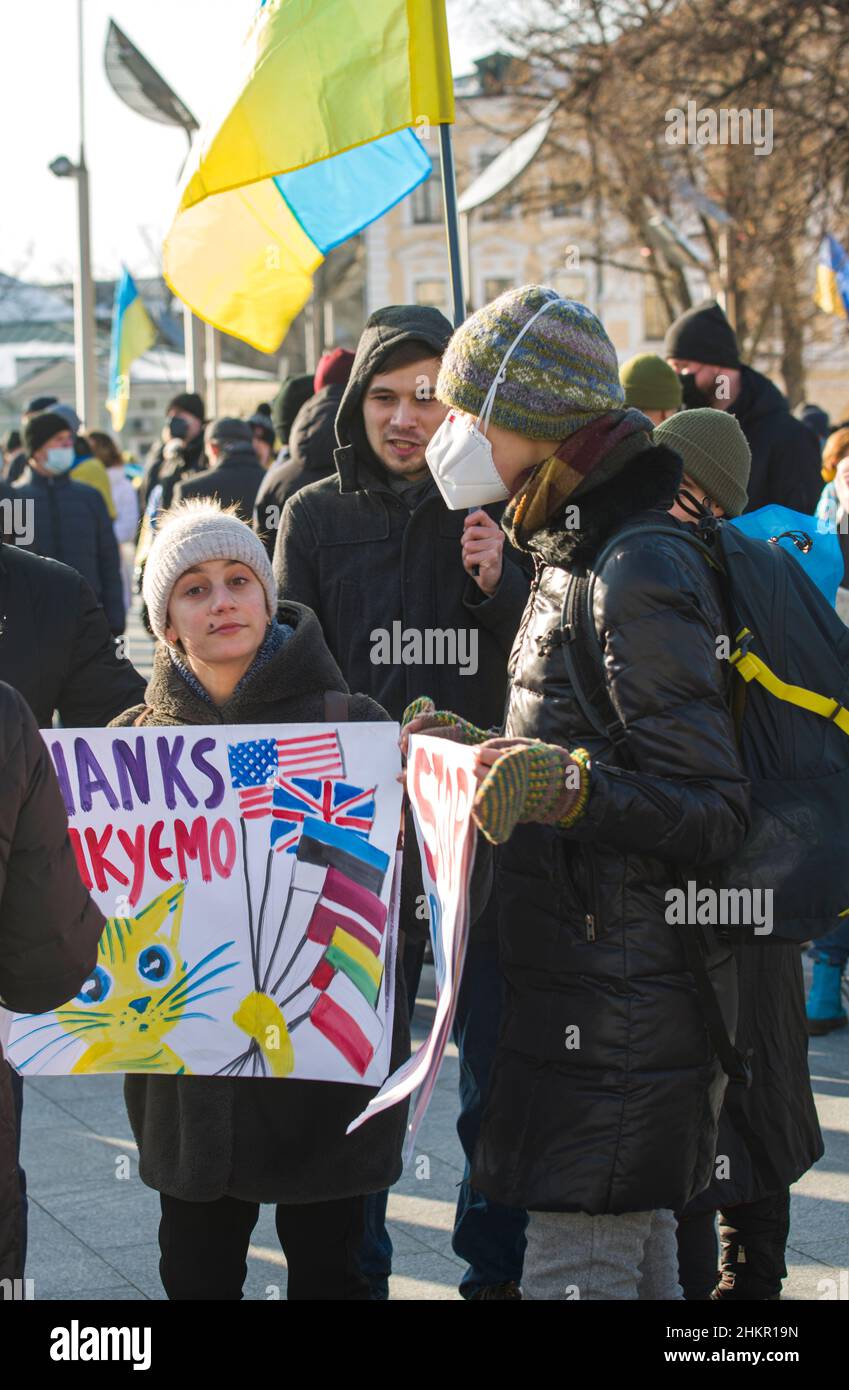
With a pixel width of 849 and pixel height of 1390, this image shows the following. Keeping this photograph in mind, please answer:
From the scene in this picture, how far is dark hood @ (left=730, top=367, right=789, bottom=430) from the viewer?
7246 millimetres

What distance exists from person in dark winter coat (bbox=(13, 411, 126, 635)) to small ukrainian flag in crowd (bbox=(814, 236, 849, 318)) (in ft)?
29.0

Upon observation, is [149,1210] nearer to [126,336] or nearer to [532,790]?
[532,790]

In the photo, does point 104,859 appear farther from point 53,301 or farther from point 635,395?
point 53,301

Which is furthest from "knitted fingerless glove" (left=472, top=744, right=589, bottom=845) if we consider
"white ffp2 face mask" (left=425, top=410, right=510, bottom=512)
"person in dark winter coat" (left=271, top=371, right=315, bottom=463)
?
"person in dark winter coat" (left=271, top=371, right=315, bottom=463)

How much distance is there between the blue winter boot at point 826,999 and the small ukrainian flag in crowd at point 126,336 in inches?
595

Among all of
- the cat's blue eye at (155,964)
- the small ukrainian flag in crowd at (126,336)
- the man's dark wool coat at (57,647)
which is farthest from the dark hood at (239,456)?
the small ukrainian flag in crowd at (126,336)

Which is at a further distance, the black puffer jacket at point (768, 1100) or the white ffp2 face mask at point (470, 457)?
the black puffer jacket at point (768, 1100)

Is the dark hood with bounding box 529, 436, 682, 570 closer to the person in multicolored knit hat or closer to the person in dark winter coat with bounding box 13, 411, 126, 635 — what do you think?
the person in multicolored knit hat

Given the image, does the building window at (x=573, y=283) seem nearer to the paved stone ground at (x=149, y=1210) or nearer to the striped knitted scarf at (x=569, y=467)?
the paved stone ground at (x=149, y=1210)

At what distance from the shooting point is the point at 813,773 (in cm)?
289

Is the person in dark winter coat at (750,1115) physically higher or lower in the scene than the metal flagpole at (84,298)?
lower

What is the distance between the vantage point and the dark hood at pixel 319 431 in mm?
6070

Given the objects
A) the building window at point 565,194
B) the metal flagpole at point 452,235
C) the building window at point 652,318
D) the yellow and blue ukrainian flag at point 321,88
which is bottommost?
the metal flagpole at point 452,235
